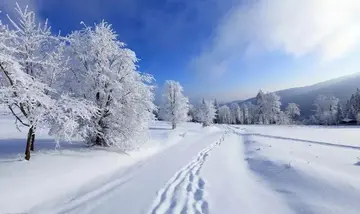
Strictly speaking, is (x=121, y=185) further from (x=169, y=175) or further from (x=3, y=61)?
(x=3, y=61)

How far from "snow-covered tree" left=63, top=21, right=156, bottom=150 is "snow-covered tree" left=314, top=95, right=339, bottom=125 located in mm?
91561

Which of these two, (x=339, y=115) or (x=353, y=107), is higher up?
(x=353, y=107)

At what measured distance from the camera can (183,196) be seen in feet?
23.7

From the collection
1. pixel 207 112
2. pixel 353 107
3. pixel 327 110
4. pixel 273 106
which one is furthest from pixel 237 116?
pixel 353 107

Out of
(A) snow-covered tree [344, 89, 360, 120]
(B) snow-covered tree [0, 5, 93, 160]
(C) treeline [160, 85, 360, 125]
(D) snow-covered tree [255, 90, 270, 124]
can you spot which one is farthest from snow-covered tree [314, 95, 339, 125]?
(B) snow-covered tree [0, 5, 93, 160]

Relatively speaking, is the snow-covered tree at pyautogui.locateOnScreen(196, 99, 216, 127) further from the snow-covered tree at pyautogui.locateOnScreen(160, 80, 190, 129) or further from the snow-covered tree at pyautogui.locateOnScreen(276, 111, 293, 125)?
the snow-covered tree at pyautogui.locateOnScreen(160, 80, 190, 129)

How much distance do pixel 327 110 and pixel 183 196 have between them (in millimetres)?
103467

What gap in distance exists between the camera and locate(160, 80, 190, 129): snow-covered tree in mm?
50569

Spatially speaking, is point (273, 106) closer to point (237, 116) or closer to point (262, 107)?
point (262, 107)

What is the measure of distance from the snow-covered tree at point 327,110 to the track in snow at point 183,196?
9483 cm

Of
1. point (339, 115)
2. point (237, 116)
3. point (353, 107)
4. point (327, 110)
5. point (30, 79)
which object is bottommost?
point (30, 79)

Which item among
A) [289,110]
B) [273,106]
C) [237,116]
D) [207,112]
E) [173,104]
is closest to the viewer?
[173,104]

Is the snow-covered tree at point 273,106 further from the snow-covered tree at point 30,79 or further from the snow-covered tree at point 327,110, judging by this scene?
the snow-covered tree at point 30,79

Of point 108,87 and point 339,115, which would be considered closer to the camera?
point 108,87
